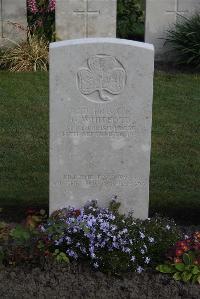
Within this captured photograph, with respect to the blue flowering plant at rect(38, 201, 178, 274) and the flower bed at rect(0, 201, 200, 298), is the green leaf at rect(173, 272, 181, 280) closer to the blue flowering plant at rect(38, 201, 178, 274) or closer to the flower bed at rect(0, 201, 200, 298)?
the flower bed at rect(0, 201, 200, 298)

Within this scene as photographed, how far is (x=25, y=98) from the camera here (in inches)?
391

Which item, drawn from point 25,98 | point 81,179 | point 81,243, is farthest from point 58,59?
point 25,98

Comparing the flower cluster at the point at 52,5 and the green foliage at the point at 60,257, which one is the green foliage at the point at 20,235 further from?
the flower cluster at the point at 52,5

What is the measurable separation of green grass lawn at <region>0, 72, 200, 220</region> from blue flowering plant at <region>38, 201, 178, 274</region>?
110 cm

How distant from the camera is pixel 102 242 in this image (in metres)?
4.92

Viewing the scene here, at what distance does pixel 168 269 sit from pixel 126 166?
2.76ft

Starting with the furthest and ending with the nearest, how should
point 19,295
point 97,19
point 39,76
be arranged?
point 97,19, point 39,76, point 19,295

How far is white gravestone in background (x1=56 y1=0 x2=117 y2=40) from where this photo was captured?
11773 mm

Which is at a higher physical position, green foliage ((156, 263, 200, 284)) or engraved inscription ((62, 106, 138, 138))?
engraved inscription ((62, 106, 138, 138))

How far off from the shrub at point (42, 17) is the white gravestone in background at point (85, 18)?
370 mm

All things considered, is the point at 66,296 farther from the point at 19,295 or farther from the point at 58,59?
the point at 58,59

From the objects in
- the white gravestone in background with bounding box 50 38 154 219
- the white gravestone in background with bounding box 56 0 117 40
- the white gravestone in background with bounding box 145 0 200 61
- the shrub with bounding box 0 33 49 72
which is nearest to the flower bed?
the white gravestone in background with bounding box 50 38 154 219

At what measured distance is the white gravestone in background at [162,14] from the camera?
11961 millimetres

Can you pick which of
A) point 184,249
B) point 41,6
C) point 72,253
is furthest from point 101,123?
point 41,6
